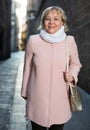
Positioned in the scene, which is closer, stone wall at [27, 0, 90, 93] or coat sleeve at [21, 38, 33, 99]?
coat sleeve at [21, 38, 33, 99]

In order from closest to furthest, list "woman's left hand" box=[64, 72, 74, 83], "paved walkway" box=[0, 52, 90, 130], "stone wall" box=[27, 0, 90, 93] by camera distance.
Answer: "woman's left hand" box=[64, 72, 74, 83], "paved walkway" box=[0, 52, 90, 130], "stone wall" box=[27, 0, 90, 93]

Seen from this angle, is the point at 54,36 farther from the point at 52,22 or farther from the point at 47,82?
the point at 47,82

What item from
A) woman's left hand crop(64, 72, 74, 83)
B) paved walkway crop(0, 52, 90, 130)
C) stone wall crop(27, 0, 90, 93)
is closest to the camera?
woman's left hand crop(64, 72, 74, 83)

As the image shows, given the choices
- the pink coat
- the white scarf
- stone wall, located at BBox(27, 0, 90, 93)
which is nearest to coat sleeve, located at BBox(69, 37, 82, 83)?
the pink coat

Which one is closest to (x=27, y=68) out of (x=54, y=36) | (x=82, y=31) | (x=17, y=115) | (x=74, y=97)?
(x=54, y=36)

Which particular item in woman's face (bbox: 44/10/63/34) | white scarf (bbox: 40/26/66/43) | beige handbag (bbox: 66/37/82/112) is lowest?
beige handbag (bbox: 66/37/82/112)

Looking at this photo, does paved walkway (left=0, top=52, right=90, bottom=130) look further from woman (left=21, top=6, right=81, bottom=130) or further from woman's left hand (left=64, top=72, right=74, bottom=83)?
woman's left hand (left=64, top=72, right=74, bottom=83)

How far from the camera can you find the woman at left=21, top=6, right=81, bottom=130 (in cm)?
283

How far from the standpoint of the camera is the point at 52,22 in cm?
287

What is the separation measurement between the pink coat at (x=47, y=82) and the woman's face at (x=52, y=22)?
0.12 m

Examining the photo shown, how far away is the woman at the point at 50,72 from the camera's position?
2830 millimetres

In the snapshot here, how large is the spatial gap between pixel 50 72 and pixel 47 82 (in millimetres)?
A: 91

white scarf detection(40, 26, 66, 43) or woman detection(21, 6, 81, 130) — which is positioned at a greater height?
white scarf detection(40, 26, 66, 43)

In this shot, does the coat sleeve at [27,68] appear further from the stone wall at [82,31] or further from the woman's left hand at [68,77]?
the stone wall at [82,31]
